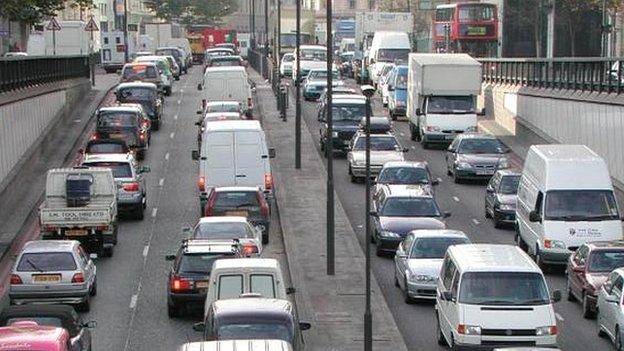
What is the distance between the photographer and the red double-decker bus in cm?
8719

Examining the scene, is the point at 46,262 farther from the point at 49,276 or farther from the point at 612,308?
the point at 612,308

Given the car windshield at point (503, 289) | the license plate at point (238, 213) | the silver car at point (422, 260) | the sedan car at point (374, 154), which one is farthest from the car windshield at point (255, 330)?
the sedan car at point (374, 154)

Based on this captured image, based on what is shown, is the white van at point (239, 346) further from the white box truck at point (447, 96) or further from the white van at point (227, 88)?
the white van at point (227, 88)

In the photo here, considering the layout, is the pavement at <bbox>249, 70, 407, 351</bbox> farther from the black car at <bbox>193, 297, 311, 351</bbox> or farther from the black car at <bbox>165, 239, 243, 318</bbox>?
the black car at <bbox>193, 297, 311, 351</bbox>

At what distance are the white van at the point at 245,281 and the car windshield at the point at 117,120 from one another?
26.9 meters

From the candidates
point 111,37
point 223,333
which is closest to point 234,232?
point 223,333

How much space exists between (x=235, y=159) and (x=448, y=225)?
634 centimetres

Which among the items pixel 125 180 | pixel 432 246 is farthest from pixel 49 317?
pixel 125 180

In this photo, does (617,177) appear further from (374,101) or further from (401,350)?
(374,101)

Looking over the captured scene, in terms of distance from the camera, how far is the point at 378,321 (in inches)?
1168

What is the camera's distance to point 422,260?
104 ft

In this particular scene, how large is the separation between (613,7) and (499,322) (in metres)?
44.9

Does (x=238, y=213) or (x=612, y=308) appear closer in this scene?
(x=612, y=308)

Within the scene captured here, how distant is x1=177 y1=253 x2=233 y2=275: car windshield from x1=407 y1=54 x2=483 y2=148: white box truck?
2958 centimetres
